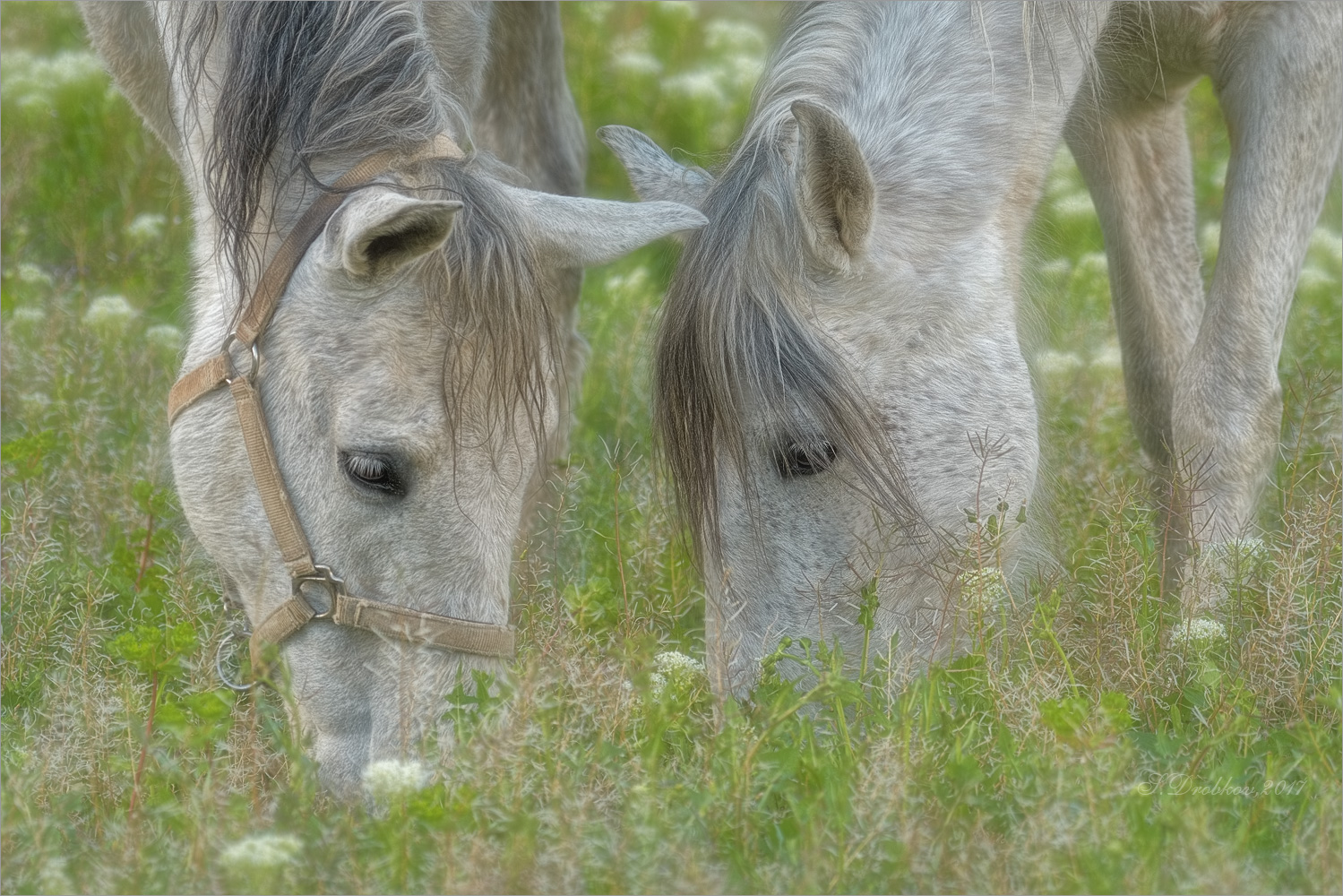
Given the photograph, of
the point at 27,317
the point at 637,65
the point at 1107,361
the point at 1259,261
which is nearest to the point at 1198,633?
the point at 1259,261

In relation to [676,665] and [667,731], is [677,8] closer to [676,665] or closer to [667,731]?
[676,665]

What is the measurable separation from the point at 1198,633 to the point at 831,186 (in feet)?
4.48

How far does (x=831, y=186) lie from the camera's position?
3.22m

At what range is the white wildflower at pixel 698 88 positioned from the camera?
7328 mm

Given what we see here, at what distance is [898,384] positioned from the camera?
10.9 ft

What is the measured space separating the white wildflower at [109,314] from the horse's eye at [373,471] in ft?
8.38

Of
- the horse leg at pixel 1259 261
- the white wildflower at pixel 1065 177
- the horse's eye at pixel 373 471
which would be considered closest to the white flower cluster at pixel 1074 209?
the white wildflower at pixel 1065 177

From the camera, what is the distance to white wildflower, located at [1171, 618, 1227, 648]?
3361 millimetres

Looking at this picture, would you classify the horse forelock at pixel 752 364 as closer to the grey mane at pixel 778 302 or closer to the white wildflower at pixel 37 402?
the grey mane at pixel 778 302

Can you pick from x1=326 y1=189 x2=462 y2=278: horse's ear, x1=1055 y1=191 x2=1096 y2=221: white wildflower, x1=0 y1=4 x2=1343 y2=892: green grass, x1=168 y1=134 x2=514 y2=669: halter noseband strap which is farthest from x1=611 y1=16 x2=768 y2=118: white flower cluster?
x1=326 y1=189 x2=462 y2=278: horse's ear

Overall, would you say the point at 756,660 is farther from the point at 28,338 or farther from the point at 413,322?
the point at 28,338

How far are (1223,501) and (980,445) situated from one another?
108 cm

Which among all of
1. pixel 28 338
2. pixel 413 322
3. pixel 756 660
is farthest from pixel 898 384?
pixel 28 338

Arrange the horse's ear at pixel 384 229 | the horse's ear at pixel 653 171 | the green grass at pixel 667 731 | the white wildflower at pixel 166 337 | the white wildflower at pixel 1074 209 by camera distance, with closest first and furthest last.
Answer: the green grass at pixel 667 731 < the horse's ear at pixel 384 229 < the horse's ear at pixel 653 171 < the white wildflower at pixel 166 337 < the white wildflower at pixel 1074 209
